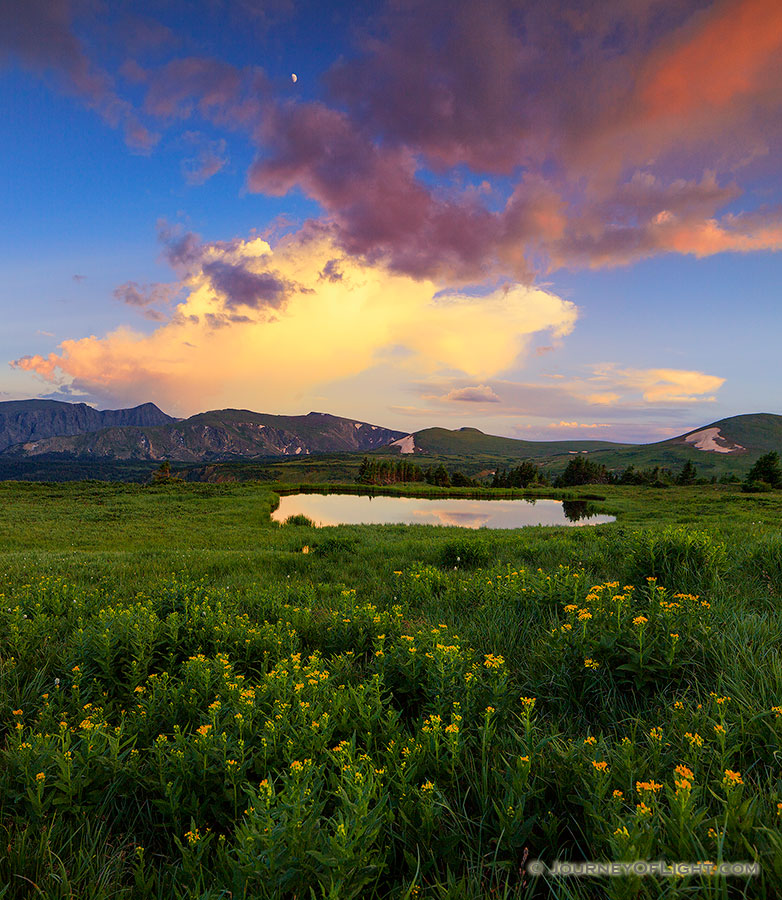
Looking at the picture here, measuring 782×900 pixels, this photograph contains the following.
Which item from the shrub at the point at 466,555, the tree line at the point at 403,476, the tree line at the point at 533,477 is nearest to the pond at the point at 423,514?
the shrub at the point at 466,555

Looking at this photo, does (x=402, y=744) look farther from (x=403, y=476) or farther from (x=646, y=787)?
(x=403, y=476)

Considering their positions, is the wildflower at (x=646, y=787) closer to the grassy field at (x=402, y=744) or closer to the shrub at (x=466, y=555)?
the grassy field at (x=402, y=744)

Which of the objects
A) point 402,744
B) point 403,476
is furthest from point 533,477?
point 402,744

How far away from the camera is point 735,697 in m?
2.96

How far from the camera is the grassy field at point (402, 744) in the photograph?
6.28ft

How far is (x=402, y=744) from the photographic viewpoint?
2719 millimetres

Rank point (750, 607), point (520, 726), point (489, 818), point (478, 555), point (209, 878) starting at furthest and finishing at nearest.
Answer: point (478, 555)
point (750, 607)
point (520, 726)
point (489, 818)
point (209, 878)

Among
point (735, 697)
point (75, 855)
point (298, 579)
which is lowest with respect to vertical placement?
point (298, 579)

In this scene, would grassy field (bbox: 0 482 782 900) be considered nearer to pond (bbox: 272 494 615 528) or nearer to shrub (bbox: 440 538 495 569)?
shrub (bbox: 440 538 495 569)

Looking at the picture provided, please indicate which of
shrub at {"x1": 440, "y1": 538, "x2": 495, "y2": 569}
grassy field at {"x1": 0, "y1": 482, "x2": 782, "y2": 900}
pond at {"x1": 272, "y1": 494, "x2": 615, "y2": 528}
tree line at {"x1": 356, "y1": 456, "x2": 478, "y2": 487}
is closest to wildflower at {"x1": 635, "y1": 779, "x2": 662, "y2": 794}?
grassy field at {"x1": 0, "y1": 482, "x2": 782, "y2": 900}

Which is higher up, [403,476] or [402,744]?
[402,744]

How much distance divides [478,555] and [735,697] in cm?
731

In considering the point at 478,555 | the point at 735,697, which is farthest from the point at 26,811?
the point at 478,555

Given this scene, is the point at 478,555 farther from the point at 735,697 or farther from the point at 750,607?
the point at 735,697
